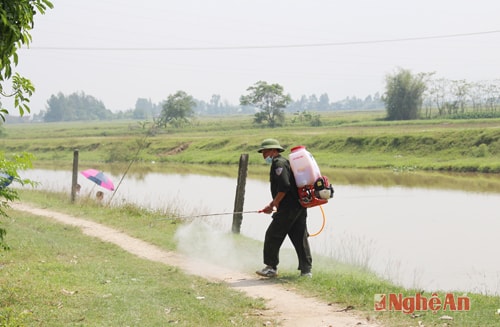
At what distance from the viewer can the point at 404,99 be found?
74250 millimetres

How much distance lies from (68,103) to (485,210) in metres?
189

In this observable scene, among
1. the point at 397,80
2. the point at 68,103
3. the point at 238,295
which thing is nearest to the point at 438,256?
the point at 238,295

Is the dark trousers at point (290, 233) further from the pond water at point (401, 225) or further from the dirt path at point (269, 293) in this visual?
the pond water at point (401, 225)

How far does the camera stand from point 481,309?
6387 mm

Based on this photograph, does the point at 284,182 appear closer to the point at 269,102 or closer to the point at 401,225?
the point at 401,225

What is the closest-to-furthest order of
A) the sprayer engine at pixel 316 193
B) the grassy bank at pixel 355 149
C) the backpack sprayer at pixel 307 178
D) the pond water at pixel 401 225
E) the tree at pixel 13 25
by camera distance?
1. the tree at pixel 13 25
2. the sprayer engine at pixel 316 193
3. the backpack sprayer at pixel 307 178
4. the pond water at pixel 401 225
5. the grassy bank at pixel 355 149

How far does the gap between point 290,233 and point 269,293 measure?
3.54ft

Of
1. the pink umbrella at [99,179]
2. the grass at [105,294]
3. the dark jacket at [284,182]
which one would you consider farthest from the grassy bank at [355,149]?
the dark jacket at [284,182]

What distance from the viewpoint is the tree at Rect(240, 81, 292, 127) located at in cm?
7794

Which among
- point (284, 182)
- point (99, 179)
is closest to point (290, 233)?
point (284, 182)

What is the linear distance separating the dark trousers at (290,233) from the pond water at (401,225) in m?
1.40

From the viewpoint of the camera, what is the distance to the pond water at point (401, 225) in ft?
35.9

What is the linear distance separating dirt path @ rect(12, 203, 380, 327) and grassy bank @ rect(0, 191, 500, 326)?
0.18 m

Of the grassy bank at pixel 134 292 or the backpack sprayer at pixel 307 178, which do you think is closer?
the grassy bank at pixel 134 292
